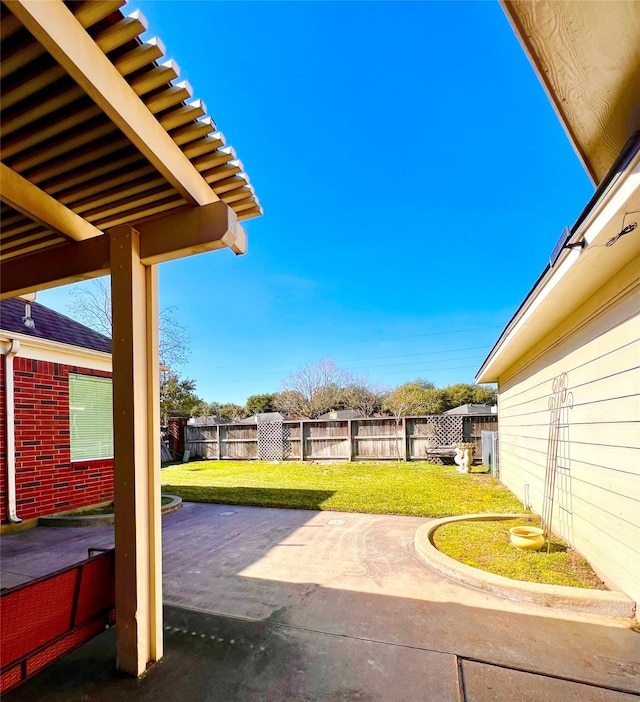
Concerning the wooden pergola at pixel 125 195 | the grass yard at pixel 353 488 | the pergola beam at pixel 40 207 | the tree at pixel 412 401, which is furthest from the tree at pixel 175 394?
the wooden pergola at pixel 125 195

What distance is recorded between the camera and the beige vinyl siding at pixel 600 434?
2871mm

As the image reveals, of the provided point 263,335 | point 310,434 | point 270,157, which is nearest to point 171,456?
point 310,434

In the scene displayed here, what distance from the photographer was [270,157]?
10188mm

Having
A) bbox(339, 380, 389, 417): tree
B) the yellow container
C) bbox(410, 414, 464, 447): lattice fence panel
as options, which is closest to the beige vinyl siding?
the yellow container

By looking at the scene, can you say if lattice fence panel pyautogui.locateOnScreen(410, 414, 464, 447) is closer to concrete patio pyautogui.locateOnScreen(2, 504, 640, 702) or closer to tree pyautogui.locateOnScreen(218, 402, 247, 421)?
concrete patio pyautogui.locateOnScreen(2, 504, 640, 702)

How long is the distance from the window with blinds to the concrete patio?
243cm

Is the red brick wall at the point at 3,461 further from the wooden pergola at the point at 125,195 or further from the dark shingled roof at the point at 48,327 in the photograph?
the wooden pergola at the point at 125,195

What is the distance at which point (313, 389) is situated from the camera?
1003 inches

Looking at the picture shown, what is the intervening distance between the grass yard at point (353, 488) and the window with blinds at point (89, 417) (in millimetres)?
2017

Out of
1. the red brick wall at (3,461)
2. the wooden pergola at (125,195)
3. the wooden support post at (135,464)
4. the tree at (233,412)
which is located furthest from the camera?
the tree at (233,412)

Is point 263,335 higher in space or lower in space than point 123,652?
higher

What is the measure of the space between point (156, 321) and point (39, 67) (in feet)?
4.49

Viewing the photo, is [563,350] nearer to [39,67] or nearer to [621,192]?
[621,192]

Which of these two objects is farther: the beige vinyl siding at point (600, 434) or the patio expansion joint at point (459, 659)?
the beige vinyl siding at point (600, 434)
